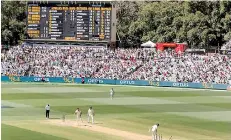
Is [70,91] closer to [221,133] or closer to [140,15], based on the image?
[221,133]

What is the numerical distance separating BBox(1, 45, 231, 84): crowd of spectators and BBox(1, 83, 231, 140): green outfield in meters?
6.14

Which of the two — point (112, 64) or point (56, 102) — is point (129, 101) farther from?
point (112, 64)

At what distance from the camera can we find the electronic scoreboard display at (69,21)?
7681 centimetres

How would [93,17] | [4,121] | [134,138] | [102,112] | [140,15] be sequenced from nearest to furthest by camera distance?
[134,138] < [4,121] < [102,112] < [93,17] < [140,15]

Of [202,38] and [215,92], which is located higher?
[202,38]

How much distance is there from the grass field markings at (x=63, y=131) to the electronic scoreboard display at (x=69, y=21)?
38714mm

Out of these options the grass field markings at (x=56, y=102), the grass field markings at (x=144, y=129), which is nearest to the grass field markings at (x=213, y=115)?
the grass field markings at (x=144, y=129)

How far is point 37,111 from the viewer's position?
4559cm

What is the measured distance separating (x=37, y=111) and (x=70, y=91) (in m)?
20.1

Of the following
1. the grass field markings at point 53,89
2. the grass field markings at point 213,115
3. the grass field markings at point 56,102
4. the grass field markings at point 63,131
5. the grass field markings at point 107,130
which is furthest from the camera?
the grass field markings at point 53,89

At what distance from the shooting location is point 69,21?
77.4m

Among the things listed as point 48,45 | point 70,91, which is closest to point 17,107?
point 70,91

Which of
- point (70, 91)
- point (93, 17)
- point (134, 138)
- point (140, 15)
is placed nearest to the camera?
point (134, 138)

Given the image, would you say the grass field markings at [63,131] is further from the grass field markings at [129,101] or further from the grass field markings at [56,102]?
the grass field markings at [129,101]
